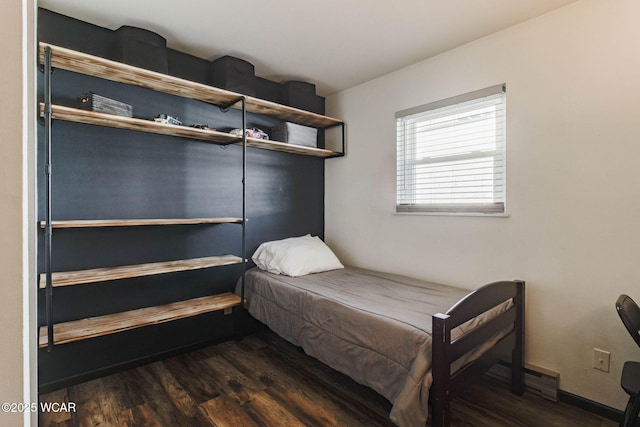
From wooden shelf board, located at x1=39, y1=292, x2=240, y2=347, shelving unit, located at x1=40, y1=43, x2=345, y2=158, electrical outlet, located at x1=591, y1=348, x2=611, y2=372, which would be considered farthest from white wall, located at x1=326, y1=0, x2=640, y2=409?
wooden shelf board, located at x1=39, y1=292, x2=240, y2=347

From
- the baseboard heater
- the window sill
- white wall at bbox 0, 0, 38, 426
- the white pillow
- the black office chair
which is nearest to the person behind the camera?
white wall at bbox 0, 0, 38, 426

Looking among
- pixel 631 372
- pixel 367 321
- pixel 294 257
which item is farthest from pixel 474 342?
pixel 294 257

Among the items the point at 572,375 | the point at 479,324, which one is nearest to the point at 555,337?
the point at 572,375

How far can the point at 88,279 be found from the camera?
6.09 ft

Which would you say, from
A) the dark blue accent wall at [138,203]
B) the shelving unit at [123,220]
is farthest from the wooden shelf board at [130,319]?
the dark blue accent wall at [138,203]

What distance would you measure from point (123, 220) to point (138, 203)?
0.28m

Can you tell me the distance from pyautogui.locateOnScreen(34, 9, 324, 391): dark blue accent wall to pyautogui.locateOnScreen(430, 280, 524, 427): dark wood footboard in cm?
198

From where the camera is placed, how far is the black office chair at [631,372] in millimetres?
1390

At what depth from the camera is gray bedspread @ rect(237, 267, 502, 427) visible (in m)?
1.48

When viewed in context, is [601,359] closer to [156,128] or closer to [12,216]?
[12,216]

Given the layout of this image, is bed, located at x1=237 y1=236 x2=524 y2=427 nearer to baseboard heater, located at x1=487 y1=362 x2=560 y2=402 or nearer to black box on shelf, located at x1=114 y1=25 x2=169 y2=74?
baseboard heater, located at x1=487 y1=362 x2=560 y2=402

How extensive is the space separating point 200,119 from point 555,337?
3056 mm

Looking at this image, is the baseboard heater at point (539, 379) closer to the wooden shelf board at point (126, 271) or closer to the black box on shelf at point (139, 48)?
the wooden shelf board at point (126, 271)

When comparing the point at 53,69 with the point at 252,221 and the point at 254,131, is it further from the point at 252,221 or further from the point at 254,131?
the point at 252,221
